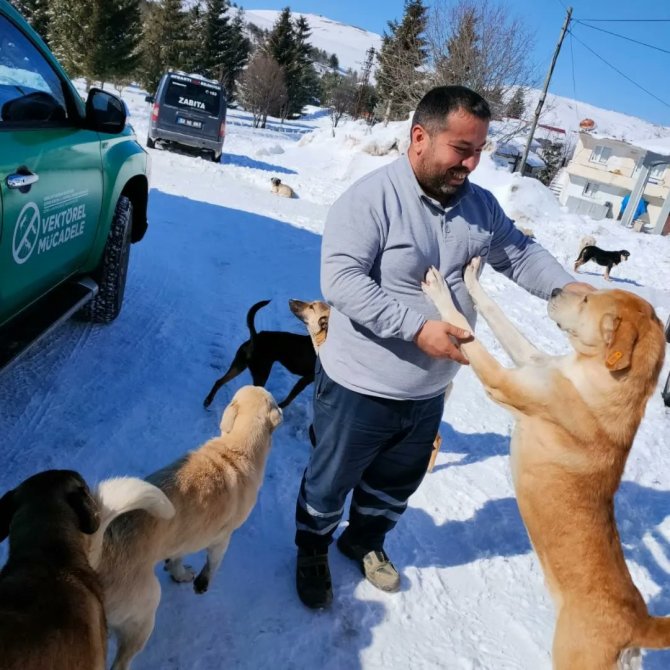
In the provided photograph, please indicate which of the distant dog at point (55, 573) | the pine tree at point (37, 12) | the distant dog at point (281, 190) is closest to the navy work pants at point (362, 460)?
the distant dog at point (55, 573)

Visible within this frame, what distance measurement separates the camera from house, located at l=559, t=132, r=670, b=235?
3462 centimetres

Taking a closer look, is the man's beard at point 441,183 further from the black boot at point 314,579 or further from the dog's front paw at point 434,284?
the black boot at point 314,579

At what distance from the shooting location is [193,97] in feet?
59.1

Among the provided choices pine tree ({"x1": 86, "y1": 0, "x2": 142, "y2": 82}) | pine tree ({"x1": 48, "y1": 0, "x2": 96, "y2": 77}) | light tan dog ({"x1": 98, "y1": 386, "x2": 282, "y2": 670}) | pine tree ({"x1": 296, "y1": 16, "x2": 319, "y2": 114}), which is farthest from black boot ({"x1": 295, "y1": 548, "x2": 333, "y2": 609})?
pine tree ({"x1": 296, "y1": 16, "x2": 319, "y2": 114})

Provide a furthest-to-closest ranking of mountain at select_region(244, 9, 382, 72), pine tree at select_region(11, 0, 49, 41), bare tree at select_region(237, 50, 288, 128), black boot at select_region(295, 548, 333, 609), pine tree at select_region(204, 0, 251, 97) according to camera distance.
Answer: mountain at select_region(244, 9, 382, 72) < pine tree at select_region(204, 0, 251, 97) < bare tree at select_region(237, 50, 288, 128) < pine tree at select_region(11, 0, 49, 41) < black boot at select_region(295, 548, 333, 609)

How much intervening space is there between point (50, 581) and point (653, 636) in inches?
87.1

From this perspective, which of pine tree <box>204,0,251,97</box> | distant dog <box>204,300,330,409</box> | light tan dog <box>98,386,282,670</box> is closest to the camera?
light tan dog <box>98,386,282,670</box>

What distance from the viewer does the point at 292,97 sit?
1956 inches

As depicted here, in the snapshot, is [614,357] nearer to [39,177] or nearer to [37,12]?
[39,177]

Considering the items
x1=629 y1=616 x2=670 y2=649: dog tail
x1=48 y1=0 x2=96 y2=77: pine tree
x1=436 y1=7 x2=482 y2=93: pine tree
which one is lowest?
x1=629 y1=616 x2=670 y2=649: dog tail

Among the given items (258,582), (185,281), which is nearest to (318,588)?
(258,582)

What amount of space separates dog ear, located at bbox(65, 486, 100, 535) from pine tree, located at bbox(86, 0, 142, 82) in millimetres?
39128

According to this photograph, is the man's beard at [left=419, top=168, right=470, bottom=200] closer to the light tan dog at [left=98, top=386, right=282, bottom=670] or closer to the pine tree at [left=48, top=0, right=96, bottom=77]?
the light tan dog at [left=98, top=386, right=282, bottom=670]

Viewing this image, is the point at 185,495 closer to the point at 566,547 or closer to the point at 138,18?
the point at 566,547
